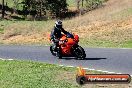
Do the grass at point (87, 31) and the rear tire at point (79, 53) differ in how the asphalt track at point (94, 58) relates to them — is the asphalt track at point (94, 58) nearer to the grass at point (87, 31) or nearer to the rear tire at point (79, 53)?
the rear tire at point (79, 53)

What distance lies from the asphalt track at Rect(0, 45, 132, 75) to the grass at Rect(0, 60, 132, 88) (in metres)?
1.60

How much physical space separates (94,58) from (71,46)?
4.33 feet

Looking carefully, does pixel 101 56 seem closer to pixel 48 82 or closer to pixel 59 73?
pixel 59 73

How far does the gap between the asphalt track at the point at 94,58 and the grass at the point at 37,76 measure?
1.60 metres

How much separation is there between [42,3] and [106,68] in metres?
66.2

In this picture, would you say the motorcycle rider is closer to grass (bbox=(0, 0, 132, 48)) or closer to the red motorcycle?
the red motorcycle

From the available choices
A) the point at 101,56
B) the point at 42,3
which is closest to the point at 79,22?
the point at 101,56

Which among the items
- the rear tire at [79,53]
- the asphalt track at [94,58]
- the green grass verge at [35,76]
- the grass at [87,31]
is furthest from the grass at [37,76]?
the grass at [87,31]

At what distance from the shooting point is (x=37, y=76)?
14461 mm

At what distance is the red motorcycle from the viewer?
64.3 ft

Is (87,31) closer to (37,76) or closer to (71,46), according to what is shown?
(71,46)

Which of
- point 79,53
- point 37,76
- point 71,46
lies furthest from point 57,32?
point 37,76

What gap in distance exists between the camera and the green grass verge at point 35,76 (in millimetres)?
12930

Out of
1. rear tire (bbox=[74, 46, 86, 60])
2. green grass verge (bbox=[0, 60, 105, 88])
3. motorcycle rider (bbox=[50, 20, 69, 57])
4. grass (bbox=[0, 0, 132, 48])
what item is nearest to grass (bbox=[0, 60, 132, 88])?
green grass verge (bbox=[0, 60, 105, 88])
